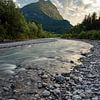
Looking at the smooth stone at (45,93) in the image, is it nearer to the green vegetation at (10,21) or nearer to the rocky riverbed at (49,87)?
the rocky riverbed at (49,87)

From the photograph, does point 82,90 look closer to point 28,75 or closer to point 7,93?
point 7,93

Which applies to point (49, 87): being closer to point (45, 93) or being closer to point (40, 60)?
point (45, 93)

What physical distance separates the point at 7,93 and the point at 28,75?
5160 millimetres

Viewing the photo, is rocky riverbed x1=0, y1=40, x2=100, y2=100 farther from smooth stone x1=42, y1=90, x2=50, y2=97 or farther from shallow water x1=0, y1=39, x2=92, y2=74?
shallow water x1=0, y1=39, x2=92, y2=74

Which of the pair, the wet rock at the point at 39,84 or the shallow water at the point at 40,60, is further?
the shallow water at the point at 40,60

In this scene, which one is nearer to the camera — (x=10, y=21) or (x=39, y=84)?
(x=39, y=84)

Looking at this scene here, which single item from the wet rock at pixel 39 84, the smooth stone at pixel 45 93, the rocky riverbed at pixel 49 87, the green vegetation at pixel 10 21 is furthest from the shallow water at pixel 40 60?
the green vegetation at pixel 10 21

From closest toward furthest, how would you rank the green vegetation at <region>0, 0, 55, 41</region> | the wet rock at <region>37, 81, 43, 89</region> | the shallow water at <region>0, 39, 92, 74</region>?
the wet rock at <region>37, 81, 43, 89</region>
the shallow water at <region>0, 39, 92, 74</region>
the green vegetation at <region>0, 0, 55, 41</region>

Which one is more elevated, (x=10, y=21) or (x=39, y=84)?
(x=10, y=21)

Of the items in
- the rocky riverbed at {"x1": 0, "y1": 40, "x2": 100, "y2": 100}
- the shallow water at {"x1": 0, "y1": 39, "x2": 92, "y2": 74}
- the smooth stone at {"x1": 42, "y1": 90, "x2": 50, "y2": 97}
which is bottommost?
the shallow water at {"x1": 0, "y1": 39, "x2": 92, "y2": 74}

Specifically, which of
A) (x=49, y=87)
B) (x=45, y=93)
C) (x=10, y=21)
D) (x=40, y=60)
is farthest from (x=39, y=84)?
(x=10, y=21)

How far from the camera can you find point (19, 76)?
63.2 feet

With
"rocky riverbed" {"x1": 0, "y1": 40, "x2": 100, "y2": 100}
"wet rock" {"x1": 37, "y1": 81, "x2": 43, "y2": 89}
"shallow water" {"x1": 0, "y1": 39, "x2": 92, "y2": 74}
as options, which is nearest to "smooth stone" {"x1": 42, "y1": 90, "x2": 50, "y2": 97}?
"rocky riverbed" {"x1": 0, "y1": 40, "x2": 100, "y2": 100}

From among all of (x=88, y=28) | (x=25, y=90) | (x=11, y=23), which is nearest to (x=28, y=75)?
(x=25, y=90)
